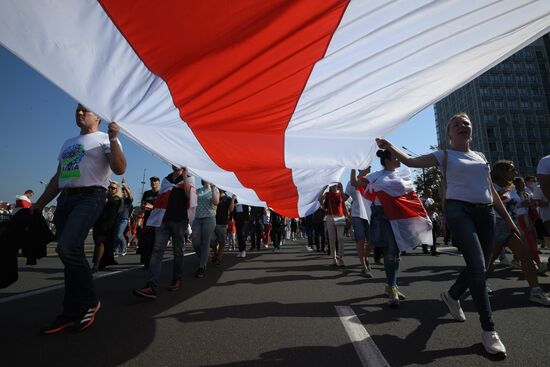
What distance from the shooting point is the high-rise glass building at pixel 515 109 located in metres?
73.4

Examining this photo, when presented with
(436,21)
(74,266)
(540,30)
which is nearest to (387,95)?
(436,21)

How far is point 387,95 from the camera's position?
357 cm

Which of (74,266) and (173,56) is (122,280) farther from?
(173,56)

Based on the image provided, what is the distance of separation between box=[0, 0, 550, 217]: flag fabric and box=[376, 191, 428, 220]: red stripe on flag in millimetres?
983

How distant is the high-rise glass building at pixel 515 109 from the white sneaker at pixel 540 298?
79.0 m

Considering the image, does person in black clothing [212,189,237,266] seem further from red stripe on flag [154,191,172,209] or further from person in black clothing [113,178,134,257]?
red stripe on flag [154,191,172,209]

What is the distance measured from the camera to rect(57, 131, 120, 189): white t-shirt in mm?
2875

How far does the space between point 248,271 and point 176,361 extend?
4.17 m

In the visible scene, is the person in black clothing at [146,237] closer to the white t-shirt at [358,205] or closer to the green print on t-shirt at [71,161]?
the green print on t-shirt at [71,161]

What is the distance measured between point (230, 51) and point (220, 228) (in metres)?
5.71

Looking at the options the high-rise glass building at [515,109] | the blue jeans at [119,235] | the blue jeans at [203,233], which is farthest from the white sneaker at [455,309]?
the high-rise glass building at [515,109]

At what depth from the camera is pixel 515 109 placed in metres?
76.4

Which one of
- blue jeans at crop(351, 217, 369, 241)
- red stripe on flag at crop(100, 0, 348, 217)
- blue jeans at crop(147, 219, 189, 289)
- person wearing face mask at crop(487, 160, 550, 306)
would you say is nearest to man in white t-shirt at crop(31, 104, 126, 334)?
red stripe on flag at crop(100, 0, 348, 217)

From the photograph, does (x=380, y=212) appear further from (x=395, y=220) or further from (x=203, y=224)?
(x=203, y=224)
